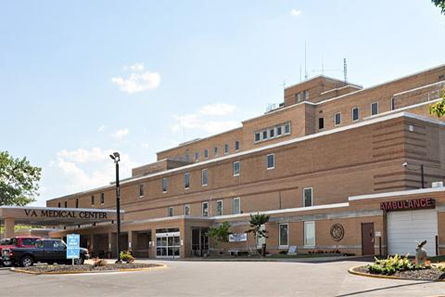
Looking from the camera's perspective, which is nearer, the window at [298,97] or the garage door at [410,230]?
the garage door at [410,230]

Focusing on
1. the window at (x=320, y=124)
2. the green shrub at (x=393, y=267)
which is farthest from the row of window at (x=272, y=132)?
the green shrub at (x=393, y=267)

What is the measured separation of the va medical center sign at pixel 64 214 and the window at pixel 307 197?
65.4 feet

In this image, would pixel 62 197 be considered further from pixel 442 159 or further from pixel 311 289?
pixel 311 289

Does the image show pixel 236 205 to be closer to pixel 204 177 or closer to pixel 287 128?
pixel 204 177

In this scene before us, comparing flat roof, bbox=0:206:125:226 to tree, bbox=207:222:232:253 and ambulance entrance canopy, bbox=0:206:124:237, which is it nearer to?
ambulance entrance canopy, bbox=0:206:124:237

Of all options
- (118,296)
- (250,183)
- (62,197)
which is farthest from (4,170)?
(118,296)

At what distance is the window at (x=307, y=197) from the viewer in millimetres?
50831

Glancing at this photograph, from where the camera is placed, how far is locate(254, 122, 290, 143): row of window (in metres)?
65.8

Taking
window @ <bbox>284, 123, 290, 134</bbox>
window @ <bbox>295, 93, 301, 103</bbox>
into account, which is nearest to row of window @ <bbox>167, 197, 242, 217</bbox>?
window @ <bbox>284, 123, 290, 134</bbox>

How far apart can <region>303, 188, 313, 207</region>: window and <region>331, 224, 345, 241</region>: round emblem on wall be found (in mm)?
9095

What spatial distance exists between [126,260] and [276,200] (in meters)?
21.0

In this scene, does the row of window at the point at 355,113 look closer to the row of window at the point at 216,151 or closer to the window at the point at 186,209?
the row of window at the point at 216,151

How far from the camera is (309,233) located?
44.0m

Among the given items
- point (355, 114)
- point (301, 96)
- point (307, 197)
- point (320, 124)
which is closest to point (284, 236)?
point (307, 197)
